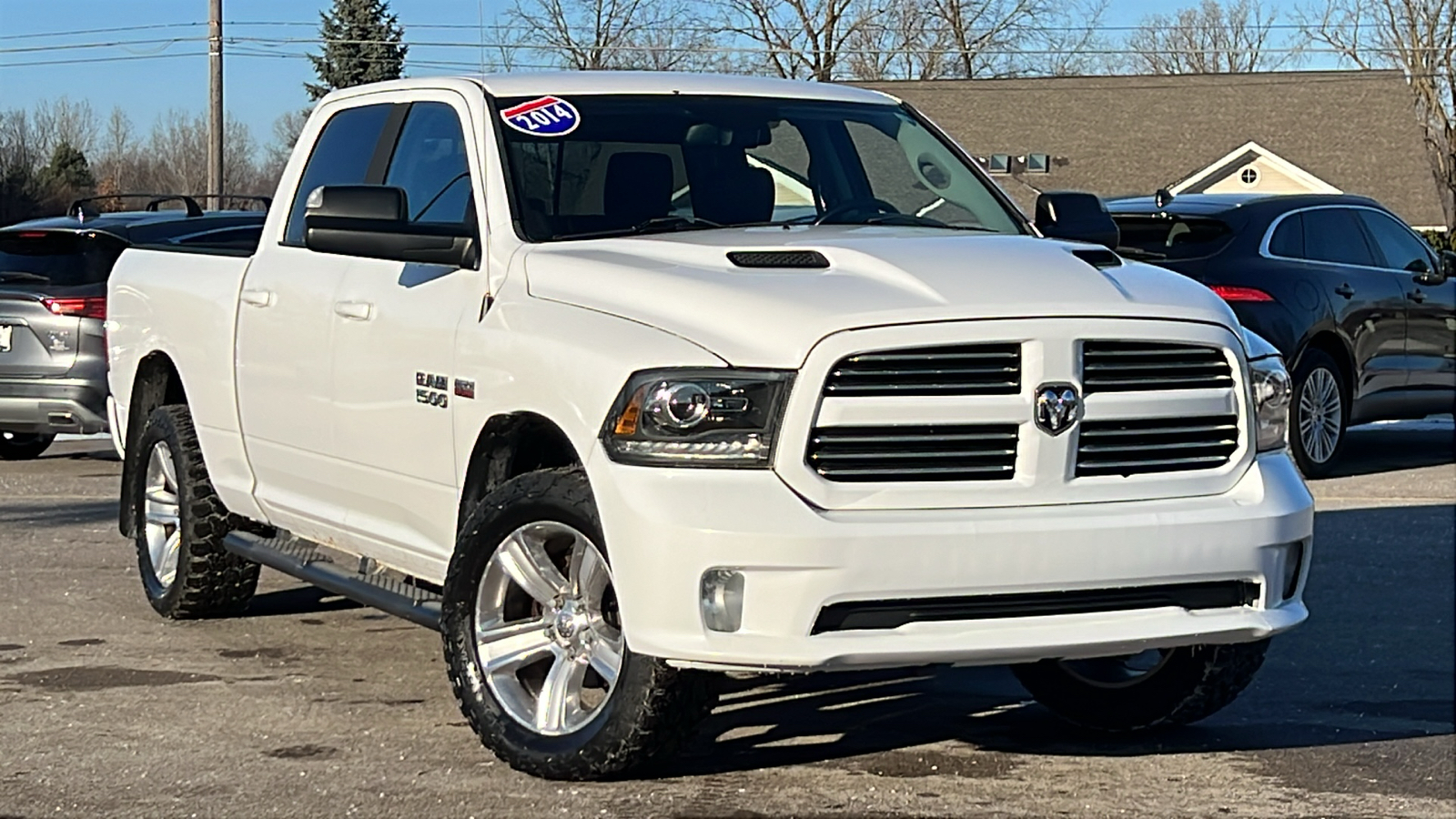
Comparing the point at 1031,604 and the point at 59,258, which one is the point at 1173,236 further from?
the point at 1031,604

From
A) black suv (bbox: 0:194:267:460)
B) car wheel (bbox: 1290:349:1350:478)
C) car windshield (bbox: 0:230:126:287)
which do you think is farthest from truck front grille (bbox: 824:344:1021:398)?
car windshield (bbox: 0:230:126:287)

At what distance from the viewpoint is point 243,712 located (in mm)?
6453

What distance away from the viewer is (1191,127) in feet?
157

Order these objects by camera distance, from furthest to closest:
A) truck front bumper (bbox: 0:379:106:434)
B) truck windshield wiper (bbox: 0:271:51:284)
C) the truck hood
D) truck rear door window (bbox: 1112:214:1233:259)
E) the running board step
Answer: truck windshield wiper (bbox: 0:271:51:284) < truck front bumper (bbox: 0:379:106:434) < truck rear door window (bbox: 1112:214:1233:259) < the running board step < the truck hood

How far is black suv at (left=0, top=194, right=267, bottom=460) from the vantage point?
13.0 metres

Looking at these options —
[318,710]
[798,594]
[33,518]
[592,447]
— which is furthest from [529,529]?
[33,518]

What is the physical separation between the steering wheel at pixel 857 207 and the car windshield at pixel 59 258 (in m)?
→ 7.80

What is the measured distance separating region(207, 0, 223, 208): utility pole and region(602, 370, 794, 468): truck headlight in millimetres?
32927

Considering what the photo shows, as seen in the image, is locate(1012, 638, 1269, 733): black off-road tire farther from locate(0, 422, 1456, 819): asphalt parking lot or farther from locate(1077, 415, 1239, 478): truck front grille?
locate(1077, 415, 1239, 478): truck front grille

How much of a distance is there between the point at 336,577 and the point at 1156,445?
2.87 meters

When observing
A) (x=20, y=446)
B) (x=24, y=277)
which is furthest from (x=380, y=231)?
(x=20, y=446)

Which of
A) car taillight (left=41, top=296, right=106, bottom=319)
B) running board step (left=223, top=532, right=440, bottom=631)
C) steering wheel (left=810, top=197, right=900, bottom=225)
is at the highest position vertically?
steering wheel (left=810, top=197, right=900, bottom=225)

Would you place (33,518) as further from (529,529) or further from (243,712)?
(529,529)

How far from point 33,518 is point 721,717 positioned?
6003 millimetres
